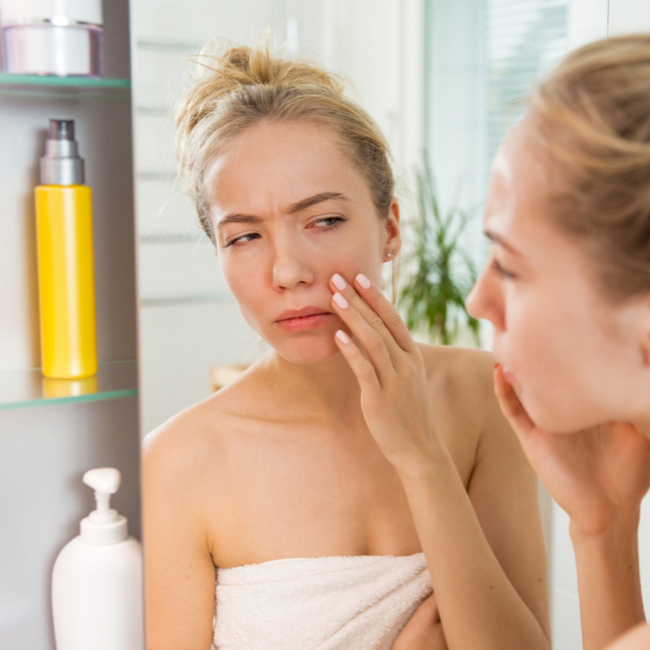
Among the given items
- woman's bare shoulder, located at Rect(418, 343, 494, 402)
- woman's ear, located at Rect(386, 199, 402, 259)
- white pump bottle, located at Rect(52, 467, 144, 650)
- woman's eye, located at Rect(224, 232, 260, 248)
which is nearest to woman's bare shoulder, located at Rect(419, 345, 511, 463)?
woman's bare shoulder, located at Rect(418, 343, 494, 402)

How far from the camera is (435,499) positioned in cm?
65

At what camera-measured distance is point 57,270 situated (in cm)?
65

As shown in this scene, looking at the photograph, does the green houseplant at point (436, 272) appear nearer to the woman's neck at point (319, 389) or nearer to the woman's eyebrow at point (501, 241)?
the woman's neck at point (319, 389)

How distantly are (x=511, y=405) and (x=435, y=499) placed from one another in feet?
0.38

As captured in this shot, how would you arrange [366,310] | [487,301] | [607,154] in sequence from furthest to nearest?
[366,310], [487,301], [607,154]

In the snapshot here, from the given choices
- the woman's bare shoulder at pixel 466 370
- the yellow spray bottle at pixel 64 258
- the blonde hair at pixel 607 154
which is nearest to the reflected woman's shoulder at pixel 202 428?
the yellow spray bottle at pixel 64 258

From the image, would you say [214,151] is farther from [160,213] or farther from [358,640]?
[358,640]

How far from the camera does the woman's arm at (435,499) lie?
63 cm

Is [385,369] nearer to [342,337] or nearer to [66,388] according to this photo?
[342,337]

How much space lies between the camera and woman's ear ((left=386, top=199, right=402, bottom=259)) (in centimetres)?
68

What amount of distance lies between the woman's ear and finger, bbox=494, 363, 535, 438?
0.52ft

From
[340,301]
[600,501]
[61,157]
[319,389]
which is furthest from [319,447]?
[61,157]

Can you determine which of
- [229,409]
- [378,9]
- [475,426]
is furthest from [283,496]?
[378,9]

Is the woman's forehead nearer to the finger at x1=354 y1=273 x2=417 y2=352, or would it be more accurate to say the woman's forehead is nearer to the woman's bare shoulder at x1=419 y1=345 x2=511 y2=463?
the finger at x1=354 y1=273 x2=417 y2=352
